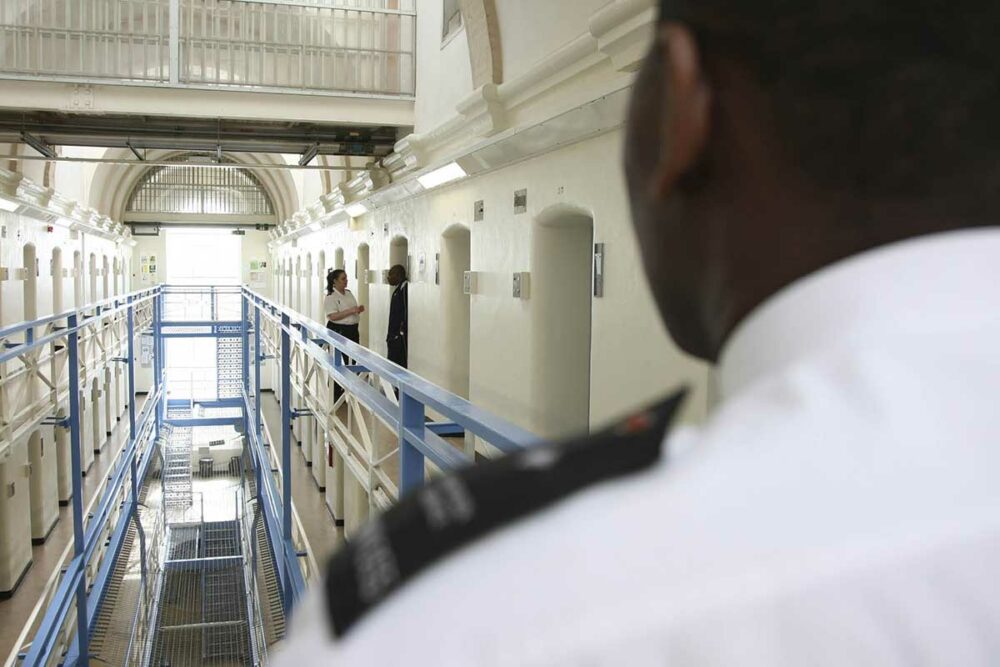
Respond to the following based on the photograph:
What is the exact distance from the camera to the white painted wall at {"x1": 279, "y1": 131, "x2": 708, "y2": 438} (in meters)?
3.71

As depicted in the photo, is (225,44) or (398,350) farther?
(398,350)

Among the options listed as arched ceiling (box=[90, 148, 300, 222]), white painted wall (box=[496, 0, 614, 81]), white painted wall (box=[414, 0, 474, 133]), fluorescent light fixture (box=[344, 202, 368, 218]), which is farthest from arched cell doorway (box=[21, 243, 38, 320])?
white painted wall (box=[496, 0, 614, 81])

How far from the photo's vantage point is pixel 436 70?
6.87m

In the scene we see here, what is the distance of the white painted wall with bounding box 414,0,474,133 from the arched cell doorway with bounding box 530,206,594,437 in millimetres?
1813

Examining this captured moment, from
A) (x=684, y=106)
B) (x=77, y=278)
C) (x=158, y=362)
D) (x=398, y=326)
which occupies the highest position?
(x=684, y=106)

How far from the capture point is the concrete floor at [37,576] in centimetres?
670

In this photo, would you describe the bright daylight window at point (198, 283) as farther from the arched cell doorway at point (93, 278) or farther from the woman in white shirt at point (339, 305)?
the woman in white shirt at point (339, 305)

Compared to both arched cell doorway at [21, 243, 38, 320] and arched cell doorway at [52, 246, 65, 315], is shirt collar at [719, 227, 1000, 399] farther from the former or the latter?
arched cell doorway at [52, 246, 65, 315]

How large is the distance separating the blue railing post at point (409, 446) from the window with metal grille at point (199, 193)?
19089mm

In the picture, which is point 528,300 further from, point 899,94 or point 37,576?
point 37,576

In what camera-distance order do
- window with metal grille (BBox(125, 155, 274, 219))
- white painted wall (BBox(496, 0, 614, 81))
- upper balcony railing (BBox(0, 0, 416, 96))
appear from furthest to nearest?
window with metal grille (BBox(125, 155, 274, 219)) → upper balcony railing (BBox(0, 0, 416, 96)) → white painted wall (BBox(496, 0, 614, 81))

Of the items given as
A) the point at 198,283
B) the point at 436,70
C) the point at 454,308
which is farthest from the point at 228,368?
the point at 436,70

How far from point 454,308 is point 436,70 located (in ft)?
6.52

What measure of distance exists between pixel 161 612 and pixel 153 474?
566 cm
